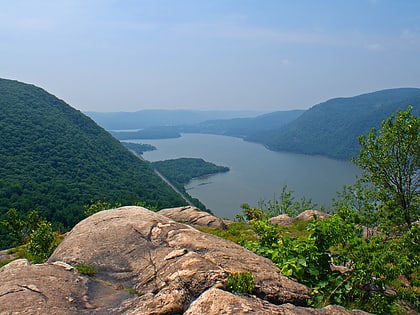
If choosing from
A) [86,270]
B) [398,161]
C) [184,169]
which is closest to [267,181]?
[184,169]

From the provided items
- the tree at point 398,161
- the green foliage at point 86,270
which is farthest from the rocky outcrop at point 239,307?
the tree at point 398,161

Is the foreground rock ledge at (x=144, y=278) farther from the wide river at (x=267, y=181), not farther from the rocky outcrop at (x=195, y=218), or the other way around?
the wide river at (x=267, y=181)

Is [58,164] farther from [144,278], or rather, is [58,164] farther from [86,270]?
[144,278]

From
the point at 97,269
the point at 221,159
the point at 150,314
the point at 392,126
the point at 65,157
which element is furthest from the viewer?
the point at 221,159

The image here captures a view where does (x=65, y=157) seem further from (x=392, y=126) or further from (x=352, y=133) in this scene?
(x=352, y=133)

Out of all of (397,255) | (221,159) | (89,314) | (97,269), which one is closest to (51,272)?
(97,269)

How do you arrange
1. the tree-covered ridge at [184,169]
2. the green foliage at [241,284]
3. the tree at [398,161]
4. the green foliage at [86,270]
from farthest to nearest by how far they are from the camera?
1. the tree-covered ridge at [184,169]
2. the tree at [398,161]
3. the green foliage at [86,270]
4. the green foliage at [241,284]

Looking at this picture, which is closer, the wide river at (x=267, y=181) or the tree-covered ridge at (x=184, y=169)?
the wide river at (x=267, y=181)
